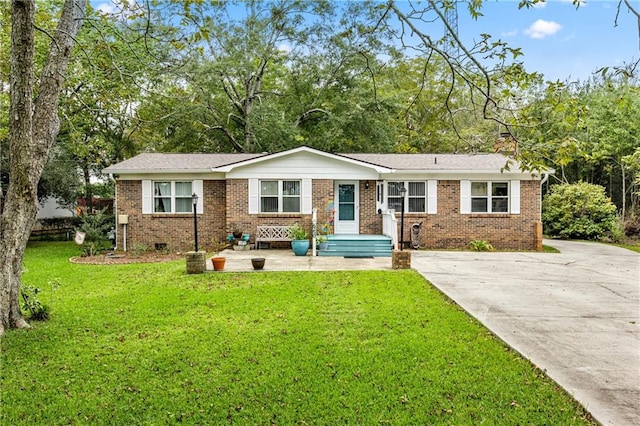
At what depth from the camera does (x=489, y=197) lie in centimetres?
1501

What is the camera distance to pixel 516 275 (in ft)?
30.9

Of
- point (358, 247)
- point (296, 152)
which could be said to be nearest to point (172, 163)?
point (296, 152)

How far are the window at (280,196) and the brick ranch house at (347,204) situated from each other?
4 centimetres

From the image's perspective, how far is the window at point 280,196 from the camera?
48.0 feet

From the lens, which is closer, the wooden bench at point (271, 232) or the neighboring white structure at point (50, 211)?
the wooden bench at point (271, 232)

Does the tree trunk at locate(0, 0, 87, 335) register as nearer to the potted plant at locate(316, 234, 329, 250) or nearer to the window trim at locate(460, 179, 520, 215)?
the potted plant at locate(316, 234, 329, 250)

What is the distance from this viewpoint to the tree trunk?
472cm

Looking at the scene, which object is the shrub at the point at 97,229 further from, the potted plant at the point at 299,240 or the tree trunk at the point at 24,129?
the tree trunk at the point at 24,129

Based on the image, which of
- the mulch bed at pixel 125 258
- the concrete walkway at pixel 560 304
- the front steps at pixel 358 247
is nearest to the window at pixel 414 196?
the concrete walkway at pixel 560 304

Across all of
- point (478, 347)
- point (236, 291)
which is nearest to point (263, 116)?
point (236, 291)

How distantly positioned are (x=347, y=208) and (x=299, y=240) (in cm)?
310

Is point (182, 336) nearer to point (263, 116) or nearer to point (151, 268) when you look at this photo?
point (151, 268)

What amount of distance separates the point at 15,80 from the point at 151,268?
6550 millimetres

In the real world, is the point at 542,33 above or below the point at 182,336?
above
